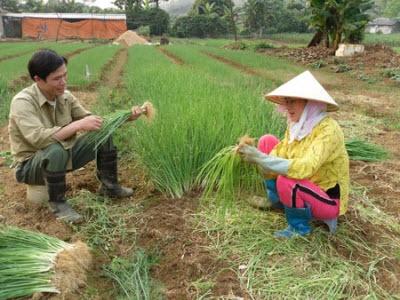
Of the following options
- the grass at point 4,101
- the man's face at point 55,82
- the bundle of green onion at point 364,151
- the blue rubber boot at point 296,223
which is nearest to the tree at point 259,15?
the grass at point 4,101

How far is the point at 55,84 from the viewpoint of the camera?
8.35 ft

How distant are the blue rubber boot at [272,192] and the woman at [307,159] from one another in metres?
0.20

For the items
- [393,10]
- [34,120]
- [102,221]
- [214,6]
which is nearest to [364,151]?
[102,221]

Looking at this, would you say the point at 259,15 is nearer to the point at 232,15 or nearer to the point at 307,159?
the point at 232,15

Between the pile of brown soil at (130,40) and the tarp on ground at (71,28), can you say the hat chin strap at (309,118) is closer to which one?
the pile of brown soil at (130,40)

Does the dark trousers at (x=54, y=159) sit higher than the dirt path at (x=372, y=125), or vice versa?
the dark trousers at (x=54, y=159)

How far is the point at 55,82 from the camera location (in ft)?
8.34

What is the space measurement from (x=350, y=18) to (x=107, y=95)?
919cm

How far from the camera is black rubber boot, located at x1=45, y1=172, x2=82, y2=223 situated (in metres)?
2.56

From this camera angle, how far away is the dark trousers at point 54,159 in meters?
2.53

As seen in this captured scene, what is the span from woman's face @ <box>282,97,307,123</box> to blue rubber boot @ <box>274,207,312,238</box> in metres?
0.44

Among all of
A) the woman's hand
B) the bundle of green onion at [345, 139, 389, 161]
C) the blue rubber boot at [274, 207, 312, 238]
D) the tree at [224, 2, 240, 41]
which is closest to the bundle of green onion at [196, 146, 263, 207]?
the woman's hand

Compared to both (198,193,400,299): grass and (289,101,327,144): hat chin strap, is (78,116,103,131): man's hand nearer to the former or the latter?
(198,193,400,299): grass

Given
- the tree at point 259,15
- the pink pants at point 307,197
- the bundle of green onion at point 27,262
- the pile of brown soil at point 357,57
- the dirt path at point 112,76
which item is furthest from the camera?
the tree at point 259,15
